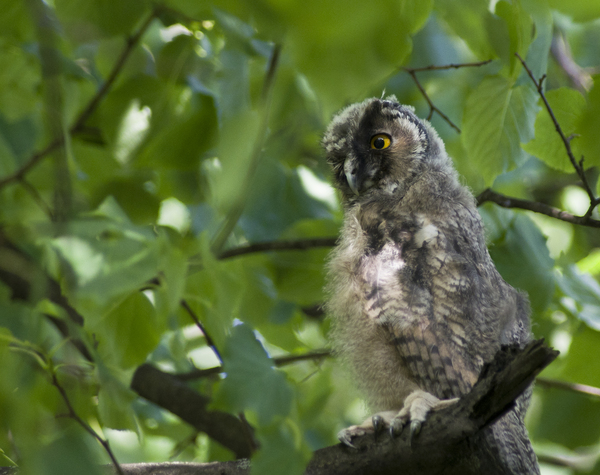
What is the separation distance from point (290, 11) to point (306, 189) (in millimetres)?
1760

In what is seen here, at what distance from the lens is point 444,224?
52.5 inches

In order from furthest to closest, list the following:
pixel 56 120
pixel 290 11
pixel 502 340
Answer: pixel 502 340 < pixel 56 120 < pixel 290 11

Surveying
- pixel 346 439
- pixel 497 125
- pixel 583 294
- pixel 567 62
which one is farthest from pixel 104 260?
pixel 567 62

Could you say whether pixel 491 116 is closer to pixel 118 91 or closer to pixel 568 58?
pixel 118 91

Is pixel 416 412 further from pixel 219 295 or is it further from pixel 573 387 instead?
pixel 573 387

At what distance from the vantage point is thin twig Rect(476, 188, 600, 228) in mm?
1325

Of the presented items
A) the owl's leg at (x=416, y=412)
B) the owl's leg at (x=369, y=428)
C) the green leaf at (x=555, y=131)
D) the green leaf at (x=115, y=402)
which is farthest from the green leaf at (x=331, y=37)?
the green leaf at (x=555, y=131)

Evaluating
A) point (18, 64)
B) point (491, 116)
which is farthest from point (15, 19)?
point (491, 116)

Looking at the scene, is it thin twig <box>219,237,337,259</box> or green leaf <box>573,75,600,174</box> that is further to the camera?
thin twig <box>219,237,337,259</box>

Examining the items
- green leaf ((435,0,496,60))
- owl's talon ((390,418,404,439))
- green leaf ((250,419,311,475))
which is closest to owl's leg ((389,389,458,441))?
owl's talon ((390,418,404,439))

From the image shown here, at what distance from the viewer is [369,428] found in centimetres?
124

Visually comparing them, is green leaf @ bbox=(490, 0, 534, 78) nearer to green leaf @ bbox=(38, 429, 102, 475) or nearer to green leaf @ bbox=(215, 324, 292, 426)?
green leaf @ bbox=(215, 324, 292, 426)

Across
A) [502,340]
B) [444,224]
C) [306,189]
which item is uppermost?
[444,224]

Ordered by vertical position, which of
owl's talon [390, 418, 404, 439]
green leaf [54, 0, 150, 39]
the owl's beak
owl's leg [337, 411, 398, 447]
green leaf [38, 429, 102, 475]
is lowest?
owl's leg [337, 411, 398, 447]
